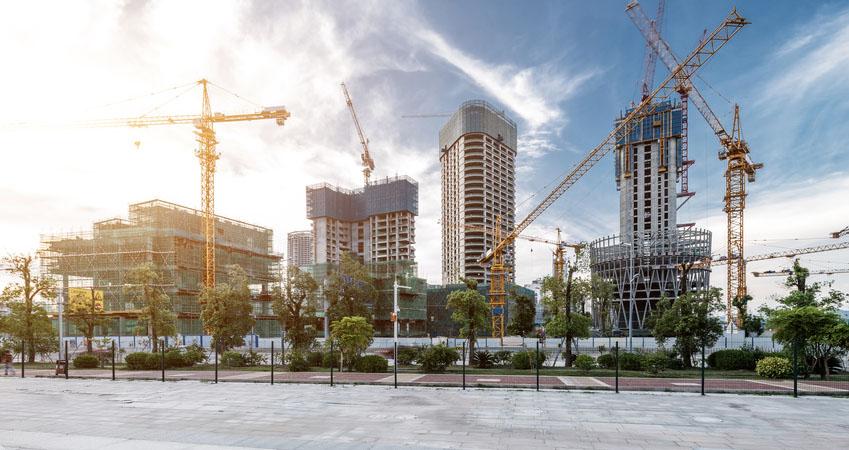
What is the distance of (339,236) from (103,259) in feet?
360

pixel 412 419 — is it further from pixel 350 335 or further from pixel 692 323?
pixel 692 323

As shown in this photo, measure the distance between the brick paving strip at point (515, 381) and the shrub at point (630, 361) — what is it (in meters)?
3.24

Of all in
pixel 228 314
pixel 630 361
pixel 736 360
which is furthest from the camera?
pixel 228 314

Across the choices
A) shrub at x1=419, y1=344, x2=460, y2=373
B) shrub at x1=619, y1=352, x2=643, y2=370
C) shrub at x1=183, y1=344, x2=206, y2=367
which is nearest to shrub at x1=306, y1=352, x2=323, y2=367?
shrub at x1=419, y1=344, x2=460, y2=373

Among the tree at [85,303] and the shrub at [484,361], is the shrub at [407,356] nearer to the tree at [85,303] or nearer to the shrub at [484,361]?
the shrub at [484,361]

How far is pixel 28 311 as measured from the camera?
118 feet

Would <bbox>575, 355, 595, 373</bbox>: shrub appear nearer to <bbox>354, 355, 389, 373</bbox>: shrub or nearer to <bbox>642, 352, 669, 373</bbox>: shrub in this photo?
<bbox>642, 352, 669, 373</bbox>: shrub

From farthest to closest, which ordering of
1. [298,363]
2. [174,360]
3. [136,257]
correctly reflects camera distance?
[136,257]
[174,360]
[298,363]

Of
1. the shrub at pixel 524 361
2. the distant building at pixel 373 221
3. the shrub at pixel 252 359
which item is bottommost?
the shrub at pixel 252 359

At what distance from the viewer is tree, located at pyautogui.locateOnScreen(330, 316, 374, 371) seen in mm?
26141

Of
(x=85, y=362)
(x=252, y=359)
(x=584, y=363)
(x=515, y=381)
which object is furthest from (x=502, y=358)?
(x=85, y=362)

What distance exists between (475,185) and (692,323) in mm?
141816

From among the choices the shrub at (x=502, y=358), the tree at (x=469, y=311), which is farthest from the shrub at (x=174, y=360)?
the shrub at (x=502, y=358)

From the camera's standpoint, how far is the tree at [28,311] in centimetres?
3553
